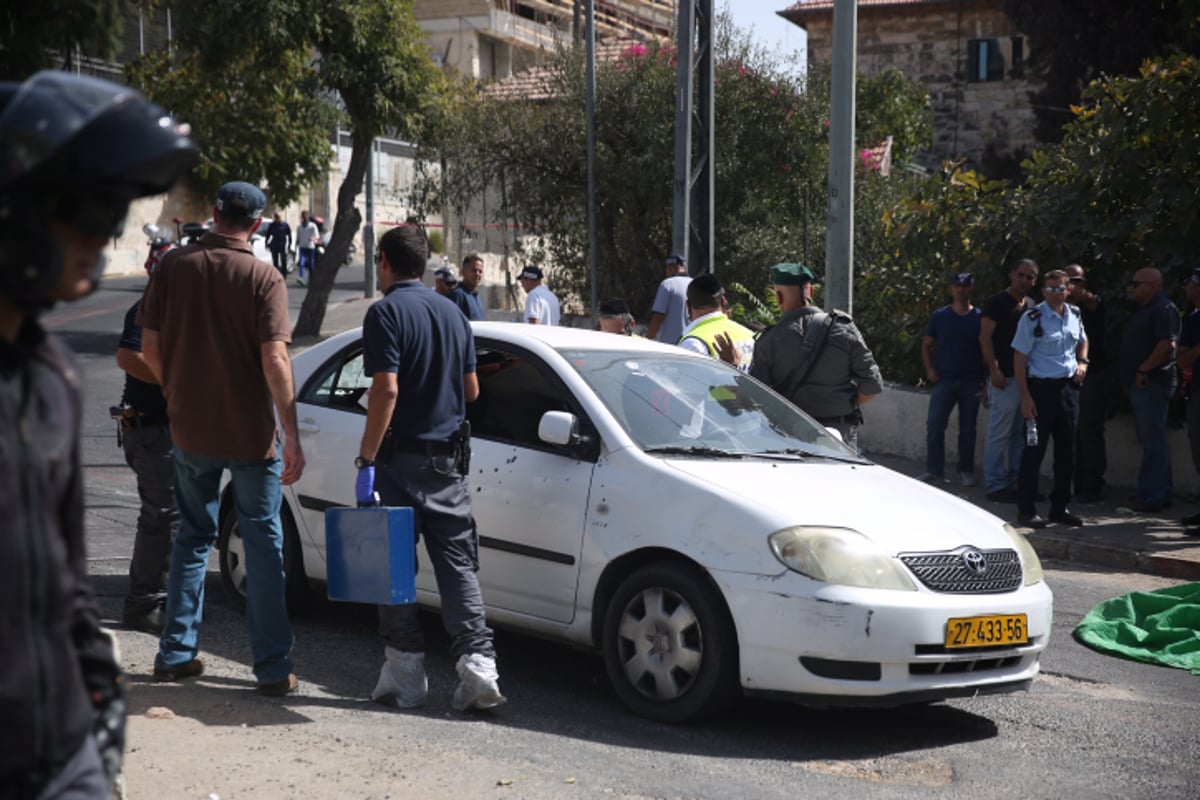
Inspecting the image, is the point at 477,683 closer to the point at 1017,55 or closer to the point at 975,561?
the point at 975,561

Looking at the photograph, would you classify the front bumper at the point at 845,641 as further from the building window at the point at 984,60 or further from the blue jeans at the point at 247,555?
the building window at the point at 984,60

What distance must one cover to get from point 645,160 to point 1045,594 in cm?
1731

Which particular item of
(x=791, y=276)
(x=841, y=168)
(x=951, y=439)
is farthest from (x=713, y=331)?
(x=951, y=439)

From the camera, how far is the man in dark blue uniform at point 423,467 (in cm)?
557

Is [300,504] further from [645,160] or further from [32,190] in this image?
[645,160]

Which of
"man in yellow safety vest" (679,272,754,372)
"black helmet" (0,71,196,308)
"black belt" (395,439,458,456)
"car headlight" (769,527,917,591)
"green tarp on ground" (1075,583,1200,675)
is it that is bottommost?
"green tarp on ground" (1075,583,1200,675)

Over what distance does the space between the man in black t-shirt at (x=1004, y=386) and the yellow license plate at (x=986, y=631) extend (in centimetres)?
661

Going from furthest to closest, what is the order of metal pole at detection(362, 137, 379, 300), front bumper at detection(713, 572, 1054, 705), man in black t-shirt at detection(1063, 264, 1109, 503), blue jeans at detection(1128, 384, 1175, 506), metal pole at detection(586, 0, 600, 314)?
1. metal pole at detection(362, 137, 379, 300)
2. metal pole at detection(586, 0, 600, 314)
3. man in black t-shirt at detection(1063, 264, 1109, 503)
4. blue jeans at detection(1128, 384, 1175, 506)
5. front bumper at detection(713, 572, 1054, 705)

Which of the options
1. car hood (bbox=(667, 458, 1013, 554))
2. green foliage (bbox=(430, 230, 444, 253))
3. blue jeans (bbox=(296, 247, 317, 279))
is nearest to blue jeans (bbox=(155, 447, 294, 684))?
car hood (bbox=(667, 458, 1013, 554))

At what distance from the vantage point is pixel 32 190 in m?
2.12

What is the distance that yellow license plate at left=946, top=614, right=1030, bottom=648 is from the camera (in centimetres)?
531

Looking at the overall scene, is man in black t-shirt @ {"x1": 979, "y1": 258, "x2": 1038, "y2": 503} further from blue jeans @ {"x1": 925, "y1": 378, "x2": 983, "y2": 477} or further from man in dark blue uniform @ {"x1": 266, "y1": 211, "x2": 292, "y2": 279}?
man in dark blue uniform @ {"x1": 266, "y1": 211, "x2": 292, "y2": 279}

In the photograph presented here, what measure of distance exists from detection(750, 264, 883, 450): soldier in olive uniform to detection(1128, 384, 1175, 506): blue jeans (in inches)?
167

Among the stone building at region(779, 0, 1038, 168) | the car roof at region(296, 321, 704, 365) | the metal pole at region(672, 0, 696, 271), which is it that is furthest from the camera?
the stone building at region(779, 0, 1038, 168)
